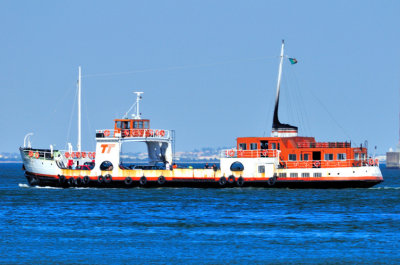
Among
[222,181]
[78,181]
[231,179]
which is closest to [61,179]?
[78,181]

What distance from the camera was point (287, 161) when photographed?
61.7 meters

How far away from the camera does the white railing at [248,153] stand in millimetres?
61688

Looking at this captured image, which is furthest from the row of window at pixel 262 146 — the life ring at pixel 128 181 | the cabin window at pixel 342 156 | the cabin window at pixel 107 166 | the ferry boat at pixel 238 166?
the cabin window at pixel 107 166

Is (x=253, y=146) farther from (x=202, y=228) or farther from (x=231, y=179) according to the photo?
(x=202, y=228)

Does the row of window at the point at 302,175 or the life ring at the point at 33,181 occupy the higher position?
the row of window at the point at 302,175

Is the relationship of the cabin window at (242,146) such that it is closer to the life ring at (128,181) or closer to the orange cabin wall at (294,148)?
the orange cabin wall at (294,148)

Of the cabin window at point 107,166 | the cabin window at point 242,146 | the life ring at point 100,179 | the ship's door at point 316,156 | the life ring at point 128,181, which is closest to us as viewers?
the ship's door at point 316,156

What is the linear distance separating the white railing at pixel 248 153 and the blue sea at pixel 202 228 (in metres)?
2.76

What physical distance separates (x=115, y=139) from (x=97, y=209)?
589 inches

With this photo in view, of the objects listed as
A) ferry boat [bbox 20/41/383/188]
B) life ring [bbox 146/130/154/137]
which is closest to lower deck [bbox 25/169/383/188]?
ferry boat [bbox 20/41/383/188]

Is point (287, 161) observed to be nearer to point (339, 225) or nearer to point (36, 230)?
point (339, 225)

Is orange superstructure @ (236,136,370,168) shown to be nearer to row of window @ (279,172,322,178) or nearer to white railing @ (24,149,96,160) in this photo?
row of window @ (279,172,322,178)

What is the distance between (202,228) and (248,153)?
70.8 ft

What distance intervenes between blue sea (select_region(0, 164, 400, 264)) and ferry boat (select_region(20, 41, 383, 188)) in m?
1.21
